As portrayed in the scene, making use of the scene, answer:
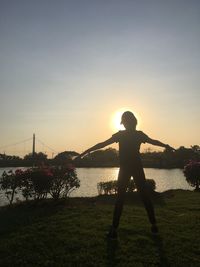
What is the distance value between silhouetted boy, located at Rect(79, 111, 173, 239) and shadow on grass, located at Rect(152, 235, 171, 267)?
32 centimetres

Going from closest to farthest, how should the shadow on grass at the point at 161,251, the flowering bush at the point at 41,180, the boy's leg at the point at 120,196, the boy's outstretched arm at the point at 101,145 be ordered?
the shadow on grass at the point at 161,251, the boy's leg at the point at 120,196, the boy's outstretched arm at the point at 101,145, the flowering bush at the point at 41,180

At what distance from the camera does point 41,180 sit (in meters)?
16.1

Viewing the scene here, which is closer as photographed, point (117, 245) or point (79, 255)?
point (79, 255)

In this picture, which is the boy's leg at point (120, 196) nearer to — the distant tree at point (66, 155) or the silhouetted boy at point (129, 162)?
the silhouetted boy at point (129, 162)

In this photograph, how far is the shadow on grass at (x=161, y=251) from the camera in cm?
595

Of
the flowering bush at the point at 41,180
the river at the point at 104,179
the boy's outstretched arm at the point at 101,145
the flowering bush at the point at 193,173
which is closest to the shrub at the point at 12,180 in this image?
the flowering bush at the point at 41,180

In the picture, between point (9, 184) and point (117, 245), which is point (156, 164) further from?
point (117, 245)

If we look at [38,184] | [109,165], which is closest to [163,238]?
[38,184]

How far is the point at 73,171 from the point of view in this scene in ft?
58.7

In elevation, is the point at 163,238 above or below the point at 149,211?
below

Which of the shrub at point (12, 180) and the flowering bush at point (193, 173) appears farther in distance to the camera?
the flowering bush at point (193, 173)

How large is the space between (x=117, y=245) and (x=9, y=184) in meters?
11.5

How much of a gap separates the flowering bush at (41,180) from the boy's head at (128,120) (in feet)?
28.8

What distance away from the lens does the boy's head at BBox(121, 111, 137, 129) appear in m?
7.91
